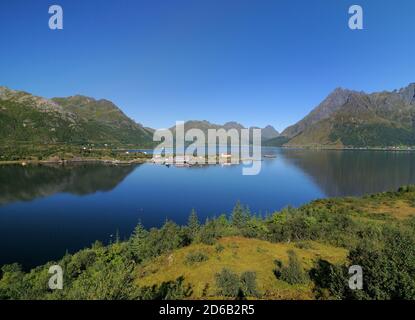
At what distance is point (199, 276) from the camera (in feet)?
79.0

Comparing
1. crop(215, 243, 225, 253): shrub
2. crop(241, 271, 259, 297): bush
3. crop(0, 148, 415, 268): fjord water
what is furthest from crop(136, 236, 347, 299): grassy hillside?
crop(0, 148, 415, 268): fjord water

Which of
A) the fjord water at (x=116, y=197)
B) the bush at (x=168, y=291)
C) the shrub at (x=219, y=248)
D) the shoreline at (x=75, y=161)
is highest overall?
the shoreline at (x=75, y=161)

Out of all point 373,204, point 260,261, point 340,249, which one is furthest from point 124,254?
point 373,204

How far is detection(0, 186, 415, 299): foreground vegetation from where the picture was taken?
551 inches

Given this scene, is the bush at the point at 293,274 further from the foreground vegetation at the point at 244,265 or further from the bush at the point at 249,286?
the bush at the point at 249,286

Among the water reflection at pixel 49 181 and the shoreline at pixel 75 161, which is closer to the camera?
the water reflection at pixel 49 181

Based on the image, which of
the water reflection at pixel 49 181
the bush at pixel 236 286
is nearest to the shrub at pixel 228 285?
the bush at pixel 236 286

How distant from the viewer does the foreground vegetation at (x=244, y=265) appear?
14.0m

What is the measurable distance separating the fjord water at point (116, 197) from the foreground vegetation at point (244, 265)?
49.5ft

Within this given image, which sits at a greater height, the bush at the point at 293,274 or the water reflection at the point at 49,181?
the bush at the point at 293,274

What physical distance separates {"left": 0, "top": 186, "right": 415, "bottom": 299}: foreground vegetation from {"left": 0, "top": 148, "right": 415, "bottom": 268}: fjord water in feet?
49.5

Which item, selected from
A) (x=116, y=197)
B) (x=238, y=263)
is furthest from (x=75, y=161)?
(x=238, y=263)

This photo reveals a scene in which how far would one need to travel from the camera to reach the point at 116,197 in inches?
3639
